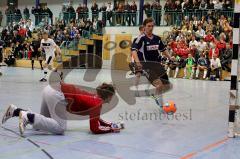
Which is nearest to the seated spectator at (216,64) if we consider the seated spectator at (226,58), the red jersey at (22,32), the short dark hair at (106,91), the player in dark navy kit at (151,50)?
the seated spectator at (226,58)

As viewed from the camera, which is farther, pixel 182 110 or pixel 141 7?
pixel 141 7

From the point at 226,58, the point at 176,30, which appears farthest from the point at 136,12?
the point at 226,58

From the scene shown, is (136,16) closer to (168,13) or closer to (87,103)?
(168,13)

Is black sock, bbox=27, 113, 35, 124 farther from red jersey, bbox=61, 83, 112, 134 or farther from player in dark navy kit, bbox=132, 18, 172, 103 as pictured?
player in dark navy kit, bbox=132, 18, 172, 103

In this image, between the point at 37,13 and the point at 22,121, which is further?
the point at 37,13

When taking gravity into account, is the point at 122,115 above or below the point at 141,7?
below

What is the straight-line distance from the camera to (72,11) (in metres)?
28.8

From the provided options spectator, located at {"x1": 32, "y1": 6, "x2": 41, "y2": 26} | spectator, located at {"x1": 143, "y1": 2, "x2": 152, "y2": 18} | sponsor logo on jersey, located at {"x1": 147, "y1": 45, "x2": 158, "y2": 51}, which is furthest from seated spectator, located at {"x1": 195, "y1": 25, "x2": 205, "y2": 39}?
spectator, located at {"x1": 32, "y1": 6, "x2": 41, "y2": 26}

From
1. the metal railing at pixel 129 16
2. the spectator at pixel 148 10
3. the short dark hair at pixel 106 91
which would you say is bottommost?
the short dark hair at pixel 106 91

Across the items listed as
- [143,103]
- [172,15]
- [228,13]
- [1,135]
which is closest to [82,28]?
[172,15]

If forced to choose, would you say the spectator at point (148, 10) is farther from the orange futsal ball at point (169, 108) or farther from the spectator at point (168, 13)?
the orange futsal ball at point (169, 108)

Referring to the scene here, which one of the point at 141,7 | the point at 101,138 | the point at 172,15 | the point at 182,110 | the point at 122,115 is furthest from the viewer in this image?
the point at 141,7

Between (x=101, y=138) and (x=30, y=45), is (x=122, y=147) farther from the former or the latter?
(x=30, y=45)

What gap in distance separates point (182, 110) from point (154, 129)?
2.37 meters
